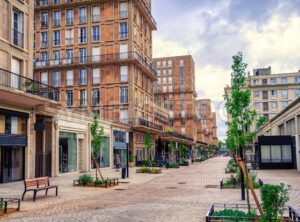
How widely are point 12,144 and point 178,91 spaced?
90.0 meters

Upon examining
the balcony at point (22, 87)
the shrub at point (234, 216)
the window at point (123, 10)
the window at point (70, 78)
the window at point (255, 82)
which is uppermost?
the window at point (123, 10)

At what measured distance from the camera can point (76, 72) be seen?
Answer: 53531 mm

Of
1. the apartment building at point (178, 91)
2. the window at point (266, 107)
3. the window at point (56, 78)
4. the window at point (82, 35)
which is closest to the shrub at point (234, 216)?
the window at point (82, 35)

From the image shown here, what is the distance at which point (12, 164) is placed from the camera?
73.4 feet

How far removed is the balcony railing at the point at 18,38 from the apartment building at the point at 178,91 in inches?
3243

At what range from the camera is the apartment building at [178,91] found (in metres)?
108

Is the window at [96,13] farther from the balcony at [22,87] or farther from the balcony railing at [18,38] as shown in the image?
the balcony at [22,87]

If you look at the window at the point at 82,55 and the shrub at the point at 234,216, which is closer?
the shrub at the point at 234,216

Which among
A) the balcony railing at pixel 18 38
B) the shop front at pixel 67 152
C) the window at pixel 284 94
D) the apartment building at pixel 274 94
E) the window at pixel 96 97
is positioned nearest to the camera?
the balcony railing at pixel 18 38

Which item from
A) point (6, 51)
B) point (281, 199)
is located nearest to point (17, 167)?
point (6, 51)

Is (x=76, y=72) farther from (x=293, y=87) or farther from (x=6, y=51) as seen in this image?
(x=293, y=87)

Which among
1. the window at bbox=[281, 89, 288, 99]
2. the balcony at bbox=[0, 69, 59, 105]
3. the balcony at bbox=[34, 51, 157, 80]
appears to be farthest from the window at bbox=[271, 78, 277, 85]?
the balcony at bbox=[0, 69, 59, 105]

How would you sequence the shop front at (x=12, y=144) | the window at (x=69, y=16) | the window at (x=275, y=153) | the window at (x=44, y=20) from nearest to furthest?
the shop front at (x=12, y=144), the window at (x=275, y=153), the window at (x=69, y=16), the window at (x=44, y=20)

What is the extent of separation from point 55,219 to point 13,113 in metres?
13.4
